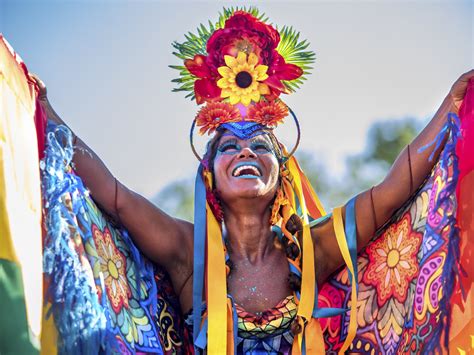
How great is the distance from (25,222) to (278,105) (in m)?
1.46

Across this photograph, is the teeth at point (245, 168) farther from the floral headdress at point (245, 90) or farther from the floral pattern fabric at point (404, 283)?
the floral pattern fabric at point (404, 283)

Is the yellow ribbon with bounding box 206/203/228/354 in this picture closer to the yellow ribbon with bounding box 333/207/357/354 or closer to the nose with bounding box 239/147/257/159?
the nose with bounding box 239/147/257/159

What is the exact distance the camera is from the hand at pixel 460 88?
411cm

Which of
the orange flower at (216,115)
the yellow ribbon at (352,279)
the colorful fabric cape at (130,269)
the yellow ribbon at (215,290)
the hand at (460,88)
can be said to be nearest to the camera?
the colorful fabric cape at (130,269)

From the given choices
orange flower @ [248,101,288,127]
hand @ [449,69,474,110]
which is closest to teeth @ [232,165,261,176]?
orange flower @ [248,101,288,127]

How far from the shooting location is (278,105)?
471 cm

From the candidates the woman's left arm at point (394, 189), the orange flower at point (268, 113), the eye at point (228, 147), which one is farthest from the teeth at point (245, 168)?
the woman's left arm at point (394, 189)

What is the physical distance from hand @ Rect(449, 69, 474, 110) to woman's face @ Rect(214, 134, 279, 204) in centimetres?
82

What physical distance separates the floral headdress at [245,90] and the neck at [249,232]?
52 millimetres

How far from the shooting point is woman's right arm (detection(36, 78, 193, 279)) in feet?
13.7

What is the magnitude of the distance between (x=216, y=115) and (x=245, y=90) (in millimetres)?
155

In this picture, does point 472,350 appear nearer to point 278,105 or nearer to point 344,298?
point 344,298

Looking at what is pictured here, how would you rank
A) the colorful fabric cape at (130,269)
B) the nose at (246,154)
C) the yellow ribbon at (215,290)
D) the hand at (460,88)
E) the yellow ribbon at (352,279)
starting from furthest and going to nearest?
the nose at (246,154), the yellow ribbon at (352,279), the yellow ribbon at (215,290), the hand at (460,88), the colorful fabric cape at (130,269)

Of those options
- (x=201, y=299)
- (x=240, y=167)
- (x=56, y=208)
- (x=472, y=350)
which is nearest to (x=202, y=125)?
(x=240, y=167)
